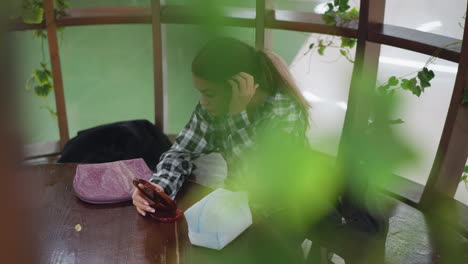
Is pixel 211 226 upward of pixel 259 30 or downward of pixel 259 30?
downward

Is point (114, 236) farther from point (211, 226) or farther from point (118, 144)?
point (118, 144)

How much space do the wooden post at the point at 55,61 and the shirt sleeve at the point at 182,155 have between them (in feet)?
3.92

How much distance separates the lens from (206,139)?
87.9 inches

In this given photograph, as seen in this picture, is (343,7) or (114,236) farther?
(343,7)

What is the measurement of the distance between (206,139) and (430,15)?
159 cm

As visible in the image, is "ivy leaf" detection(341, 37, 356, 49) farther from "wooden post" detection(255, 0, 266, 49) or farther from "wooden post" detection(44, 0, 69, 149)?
"wooden post" detection(44, 0, 69, 149)

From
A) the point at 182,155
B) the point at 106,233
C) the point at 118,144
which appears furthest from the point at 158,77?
the point at 106,233

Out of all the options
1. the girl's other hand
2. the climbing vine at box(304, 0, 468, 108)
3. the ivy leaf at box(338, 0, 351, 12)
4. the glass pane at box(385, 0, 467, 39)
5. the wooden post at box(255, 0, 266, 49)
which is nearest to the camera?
the wooden post at box(255, 0, 266, 49)

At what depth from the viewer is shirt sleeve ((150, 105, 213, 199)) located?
6.12 ft

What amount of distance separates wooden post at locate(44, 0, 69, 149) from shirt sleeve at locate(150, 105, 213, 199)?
119cm

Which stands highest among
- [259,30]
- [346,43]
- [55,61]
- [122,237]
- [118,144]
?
[259,30]

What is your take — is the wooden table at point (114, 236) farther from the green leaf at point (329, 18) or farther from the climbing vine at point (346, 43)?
the green leaf at point (329, 18)

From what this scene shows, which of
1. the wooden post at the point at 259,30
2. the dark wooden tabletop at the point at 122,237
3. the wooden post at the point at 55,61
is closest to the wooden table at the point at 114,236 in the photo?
the dark wooden tabletop at the point at 122,237

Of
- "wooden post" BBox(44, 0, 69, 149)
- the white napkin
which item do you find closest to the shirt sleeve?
the white napkin
